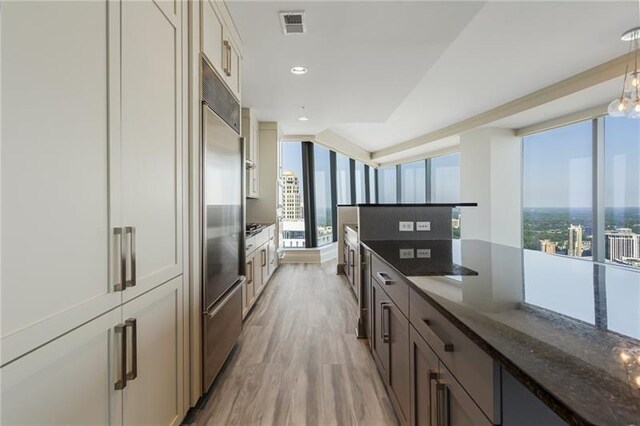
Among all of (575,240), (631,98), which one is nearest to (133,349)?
(631,98)

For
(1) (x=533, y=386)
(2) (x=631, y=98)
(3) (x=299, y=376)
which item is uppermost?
(2) (x=631, y=98)

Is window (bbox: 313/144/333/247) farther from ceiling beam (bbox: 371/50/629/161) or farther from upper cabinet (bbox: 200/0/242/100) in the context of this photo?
upper cabinet (bbox: 200/0/242/100)

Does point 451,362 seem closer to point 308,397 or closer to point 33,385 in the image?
point 33,385

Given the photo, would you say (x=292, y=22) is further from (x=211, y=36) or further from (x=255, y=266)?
(x=255, y=266)

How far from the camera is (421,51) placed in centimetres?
284

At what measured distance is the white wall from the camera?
5.32 m

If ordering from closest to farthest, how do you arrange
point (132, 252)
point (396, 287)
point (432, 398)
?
point (432, 398) < point (132, 252) < point (396, 287)

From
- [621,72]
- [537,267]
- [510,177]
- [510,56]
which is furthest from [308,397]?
[510,177]

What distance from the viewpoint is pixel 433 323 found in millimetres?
1062

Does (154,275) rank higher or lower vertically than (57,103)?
lower

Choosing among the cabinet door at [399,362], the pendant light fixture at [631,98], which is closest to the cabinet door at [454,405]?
the cabinet door at [399,362]

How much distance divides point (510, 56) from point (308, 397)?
3.69m

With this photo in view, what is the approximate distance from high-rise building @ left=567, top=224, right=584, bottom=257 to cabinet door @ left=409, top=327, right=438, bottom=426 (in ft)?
14.7

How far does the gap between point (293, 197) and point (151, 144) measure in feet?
17.6
